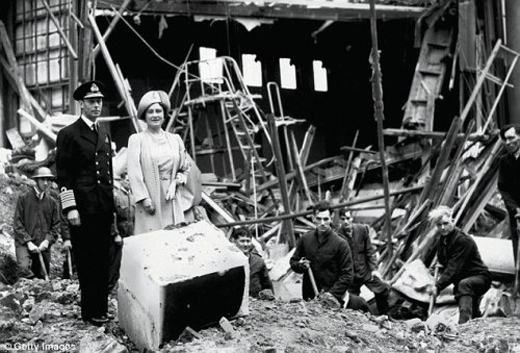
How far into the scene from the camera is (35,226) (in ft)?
31.7

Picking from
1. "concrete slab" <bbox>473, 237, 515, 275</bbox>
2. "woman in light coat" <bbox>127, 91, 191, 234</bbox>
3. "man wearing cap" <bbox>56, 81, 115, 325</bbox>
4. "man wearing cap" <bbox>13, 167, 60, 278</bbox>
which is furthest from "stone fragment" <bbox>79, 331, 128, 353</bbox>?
"concrete slab" <bbox>473, 237, 515, 275</bbox>

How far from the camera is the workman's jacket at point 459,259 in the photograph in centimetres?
933

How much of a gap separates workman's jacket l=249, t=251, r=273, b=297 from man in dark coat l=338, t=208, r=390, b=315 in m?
1.51

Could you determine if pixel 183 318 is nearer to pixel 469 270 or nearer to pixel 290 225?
pixel 469 270

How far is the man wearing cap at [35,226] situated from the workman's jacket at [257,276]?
2591mm

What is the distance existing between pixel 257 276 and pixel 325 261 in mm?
753

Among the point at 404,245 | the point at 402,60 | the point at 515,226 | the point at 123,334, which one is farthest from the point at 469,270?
the point at 402,60

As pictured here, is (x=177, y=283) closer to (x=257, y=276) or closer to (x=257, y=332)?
(x=257, y=332)

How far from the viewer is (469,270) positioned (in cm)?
941

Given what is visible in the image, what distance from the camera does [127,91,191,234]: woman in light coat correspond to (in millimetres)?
6520

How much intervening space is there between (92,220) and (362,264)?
476 cm

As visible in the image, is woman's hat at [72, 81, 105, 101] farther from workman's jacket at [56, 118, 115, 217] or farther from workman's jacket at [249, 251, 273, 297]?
workman's jacket at [249, 251, 273, 297]

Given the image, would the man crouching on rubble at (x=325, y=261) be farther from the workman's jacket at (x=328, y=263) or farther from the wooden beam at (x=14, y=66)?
the wooden beam at (x=14, y=66)

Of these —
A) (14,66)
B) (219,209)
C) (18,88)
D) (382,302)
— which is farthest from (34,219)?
(14,66)
